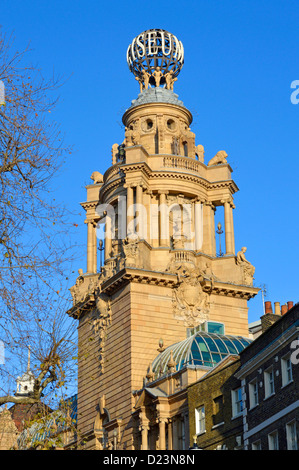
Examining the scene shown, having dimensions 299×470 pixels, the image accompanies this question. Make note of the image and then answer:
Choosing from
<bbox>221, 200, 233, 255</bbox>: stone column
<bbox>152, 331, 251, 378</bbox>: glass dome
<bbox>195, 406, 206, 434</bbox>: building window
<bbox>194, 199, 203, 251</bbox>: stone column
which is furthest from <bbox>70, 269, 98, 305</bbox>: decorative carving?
<bbox>195, 406, 206, 434</bbox>: building window

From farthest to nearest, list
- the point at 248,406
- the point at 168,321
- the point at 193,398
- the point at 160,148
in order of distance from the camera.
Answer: the point at 160,148, the point at 168,321, the point at 193,398, the point at 248,406

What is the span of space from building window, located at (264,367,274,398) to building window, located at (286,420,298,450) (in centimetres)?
329

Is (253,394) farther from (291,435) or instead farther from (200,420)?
(200,420)

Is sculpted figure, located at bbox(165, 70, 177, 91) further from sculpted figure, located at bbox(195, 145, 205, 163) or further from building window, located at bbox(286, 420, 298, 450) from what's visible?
building window, located at bbox(286, 420, 298, 450)

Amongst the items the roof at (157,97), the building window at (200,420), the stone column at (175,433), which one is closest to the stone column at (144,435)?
the stone column at (175,433)

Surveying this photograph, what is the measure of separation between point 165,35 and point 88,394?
34.2m

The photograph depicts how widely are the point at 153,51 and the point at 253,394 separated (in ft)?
152

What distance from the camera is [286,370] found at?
50250mm

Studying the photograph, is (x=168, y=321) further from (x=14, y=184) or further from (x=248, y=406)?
(x=14, y=184)

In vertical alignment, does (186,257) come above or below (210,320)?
above

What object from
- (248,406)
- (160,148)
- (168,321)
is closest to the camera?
(248,406)

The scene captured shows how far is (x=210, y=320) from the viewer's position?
81250 mm
